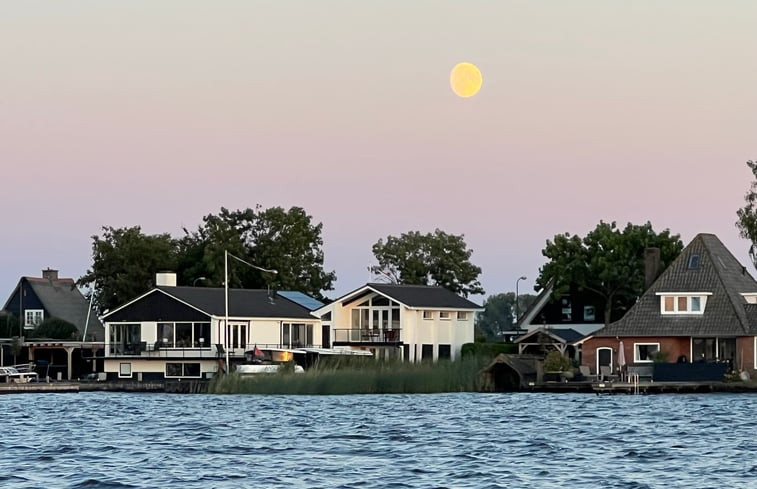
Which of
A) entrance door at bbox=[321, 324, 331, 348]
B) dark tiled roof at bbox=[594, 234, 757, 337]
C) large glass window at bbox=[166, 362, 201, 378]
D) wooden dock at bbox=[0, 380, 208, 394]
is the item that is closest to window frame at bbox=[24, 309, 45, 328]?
entrance door at bbox=[321, 324, 331, 348]

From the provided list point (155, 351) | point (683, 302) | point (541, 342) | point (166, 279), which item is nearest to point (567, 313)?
point (541, 342)

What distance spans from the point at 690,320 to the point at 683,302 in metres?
1.53

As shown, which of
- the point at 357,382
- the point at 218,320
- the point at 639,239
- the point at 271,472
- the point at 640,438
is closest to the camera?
the point at 271,472

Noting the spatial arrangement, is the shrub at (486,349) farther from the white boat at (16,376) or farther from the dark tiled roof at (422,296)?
the white boat at (16,376)

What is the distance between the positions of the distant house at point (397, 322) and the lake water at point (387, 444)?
30.6 meters

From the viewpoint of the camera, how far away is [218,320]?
104 m

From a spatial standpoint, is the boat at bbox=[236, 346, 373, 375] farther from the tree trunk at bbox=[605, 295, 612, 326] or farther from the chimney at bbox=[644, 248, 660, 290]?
the chimney at bbox=[644, 248, 660, 290]

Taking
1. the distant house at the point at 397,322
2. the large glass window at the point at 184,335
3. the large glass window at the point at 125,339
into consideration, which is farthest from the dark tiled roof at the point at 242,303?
the large glass window at the point at 125,339

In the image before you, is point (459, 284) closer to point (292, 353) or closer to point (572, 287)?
point (572, 287)

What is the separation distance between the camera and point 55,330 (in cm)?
12144

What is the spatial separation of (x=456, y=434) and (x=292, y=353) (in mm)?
49888

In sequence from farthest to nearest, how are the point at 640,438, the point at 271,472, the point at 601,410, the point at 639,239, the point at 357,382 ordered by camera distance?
the point at 639,239 < the point at 357,382 < the point at 601,410 < the point at 640,438 < the point at 271,472

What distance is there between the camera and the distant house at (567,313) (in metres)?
119

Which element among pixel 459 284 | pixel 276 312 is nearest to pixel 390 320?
pixel 276 312
